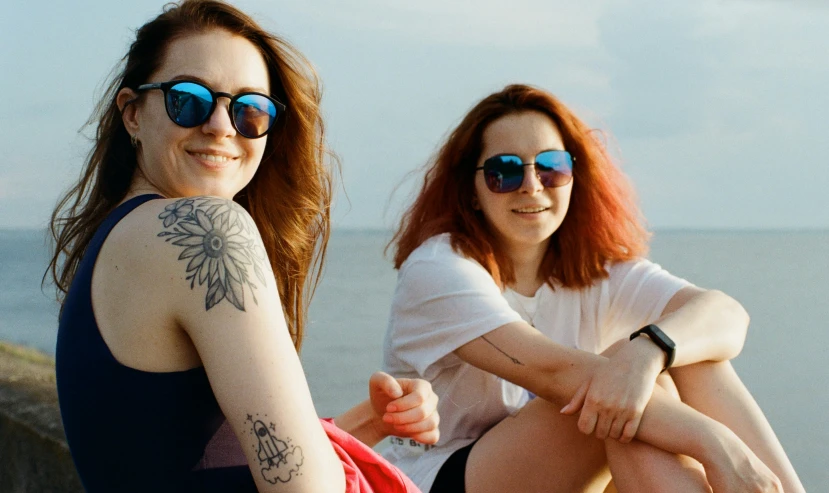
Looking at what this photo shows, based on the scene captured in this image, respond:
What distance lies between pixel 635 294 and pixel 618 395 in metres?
0.93

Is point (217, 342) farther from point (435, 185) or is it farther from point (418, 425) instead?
point (435, 185)

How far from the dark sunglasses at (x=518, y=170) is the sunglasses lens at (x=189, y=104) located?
5.83 feet

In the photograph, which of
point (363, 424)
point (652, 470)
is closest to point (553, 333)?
point (652, 470)

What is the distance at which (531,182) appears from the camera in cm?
346

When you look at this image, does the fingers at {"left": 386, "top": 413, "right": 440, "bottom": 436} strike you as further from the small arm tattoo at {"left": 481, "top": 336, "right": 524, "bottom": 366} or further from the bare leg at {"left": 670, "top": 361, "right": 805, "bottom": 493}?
the bare leg at {"left": 670, "top": 361, "right": 805, "bottom": 493}

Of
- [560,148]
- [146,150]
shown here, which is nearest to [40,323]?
[560,148]

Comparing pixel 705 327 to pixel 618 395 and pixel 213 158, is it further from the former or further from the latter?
pixel 213 158

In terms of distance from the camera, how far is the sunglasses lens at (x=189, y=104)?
1868 mm

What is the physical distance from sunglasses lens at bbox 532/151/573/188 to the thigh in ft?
3.23

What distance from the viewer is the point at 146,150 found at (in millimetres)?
1958

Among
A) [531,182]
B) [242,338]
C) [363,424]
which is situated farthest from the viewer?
[531,182]

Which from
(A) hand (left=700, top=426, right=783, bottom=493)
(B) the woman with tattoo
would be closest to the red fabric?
(B) the woman with tattoo

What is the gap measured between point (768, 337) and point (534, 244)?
30.2 feet

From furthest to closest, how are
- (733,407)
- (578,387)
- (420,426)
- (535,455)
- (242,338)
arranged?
(733,407), (535,455), (578,387), (420,426), (242,338)
